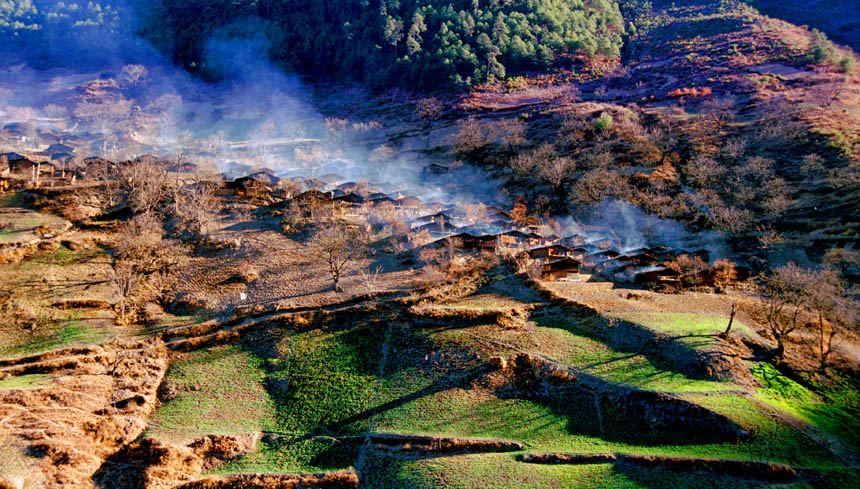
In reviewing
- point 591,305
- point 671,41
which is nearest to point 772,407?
point 591,305

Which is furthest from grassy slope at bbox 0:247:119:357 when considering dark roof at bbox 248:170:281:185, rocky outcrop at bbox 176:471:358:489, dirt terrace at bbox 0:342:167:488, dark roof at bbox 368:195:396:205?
dark roof at bbox 368:195:396:205

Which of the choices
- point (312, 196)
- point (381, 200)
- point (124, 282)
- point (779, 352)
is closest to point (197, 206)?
point (312, 196)

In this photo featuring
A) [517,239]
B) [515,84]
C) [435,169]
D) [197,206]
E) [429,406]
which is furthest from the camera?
[515,84]

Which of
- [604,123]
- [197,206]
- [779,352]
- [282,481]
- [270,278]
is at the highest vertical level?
[604,123]

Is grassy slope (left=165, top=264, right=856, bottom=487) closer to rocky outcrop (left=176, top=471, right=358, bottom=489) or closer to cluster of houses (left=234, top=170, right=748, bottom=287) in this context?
rocky outcrop (left=176, top=471, right=358, bottom=489)

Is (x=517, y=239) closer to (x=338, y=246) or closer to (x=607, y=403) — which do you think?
(x=338, y=246)

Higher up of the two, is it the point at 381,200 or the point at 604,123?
the point at 604,123
